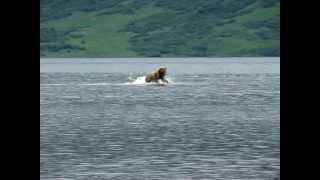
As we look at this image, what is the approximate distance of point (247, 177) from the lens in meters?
31.2

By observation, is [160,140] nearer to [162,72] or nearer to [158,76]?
[162,72]

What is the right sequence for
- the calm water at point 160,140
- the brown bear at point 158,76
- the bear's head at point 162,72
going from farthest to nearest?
the brown bear at point 158,76 < the bear's head at point 162,72 < the calm water at point 160,140

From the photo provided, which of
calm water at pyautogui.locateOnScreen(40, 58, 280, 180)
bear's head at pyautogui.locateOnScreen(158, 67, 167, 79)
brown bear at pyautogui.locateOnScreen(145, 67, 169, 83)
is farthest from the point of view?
brown bear at pyautogui.locateOnScreen(145, 67, 169, 83)

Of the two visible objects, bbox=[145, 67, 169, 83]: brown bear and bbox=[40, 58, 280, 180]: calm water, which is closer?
bbox=[40, 58, 280, 180]: calm water

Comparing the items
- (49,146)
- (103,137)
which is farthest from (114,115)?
(49,146)

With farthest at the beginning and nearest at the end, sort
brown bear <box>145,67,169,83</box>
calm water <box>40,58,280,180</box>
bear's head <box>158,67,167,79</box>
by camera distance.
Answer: brown bear <box>145,67,169,83</box> → bear's head <box>158,67,167,79</box> → calm water <box>40,58,280,180</box>

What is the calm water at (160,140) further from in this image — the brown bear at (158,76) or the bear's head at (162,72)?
the brown bear at (158,76)

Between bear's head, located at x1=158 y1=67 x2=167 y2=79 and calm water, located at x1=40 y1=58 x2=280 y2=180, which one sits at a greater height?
bear's head, located at x1=158 y1=67 x2=167 y2=79

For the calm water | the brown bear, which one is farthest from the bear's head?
the calm water

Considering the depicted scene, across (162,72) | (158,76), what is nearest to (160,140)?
(162,72)

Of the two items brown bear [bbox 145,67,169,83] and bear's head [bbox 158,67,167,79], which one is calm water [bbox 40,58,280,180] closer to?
bear's head [bbox 158,67,167,79]

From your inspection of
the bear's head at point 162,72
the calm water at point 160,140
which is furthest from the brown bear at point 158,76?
the calm water at point 160,140

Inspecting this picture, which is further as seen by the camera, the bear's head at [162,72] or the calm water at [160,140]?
the bear's head at [162,72]
